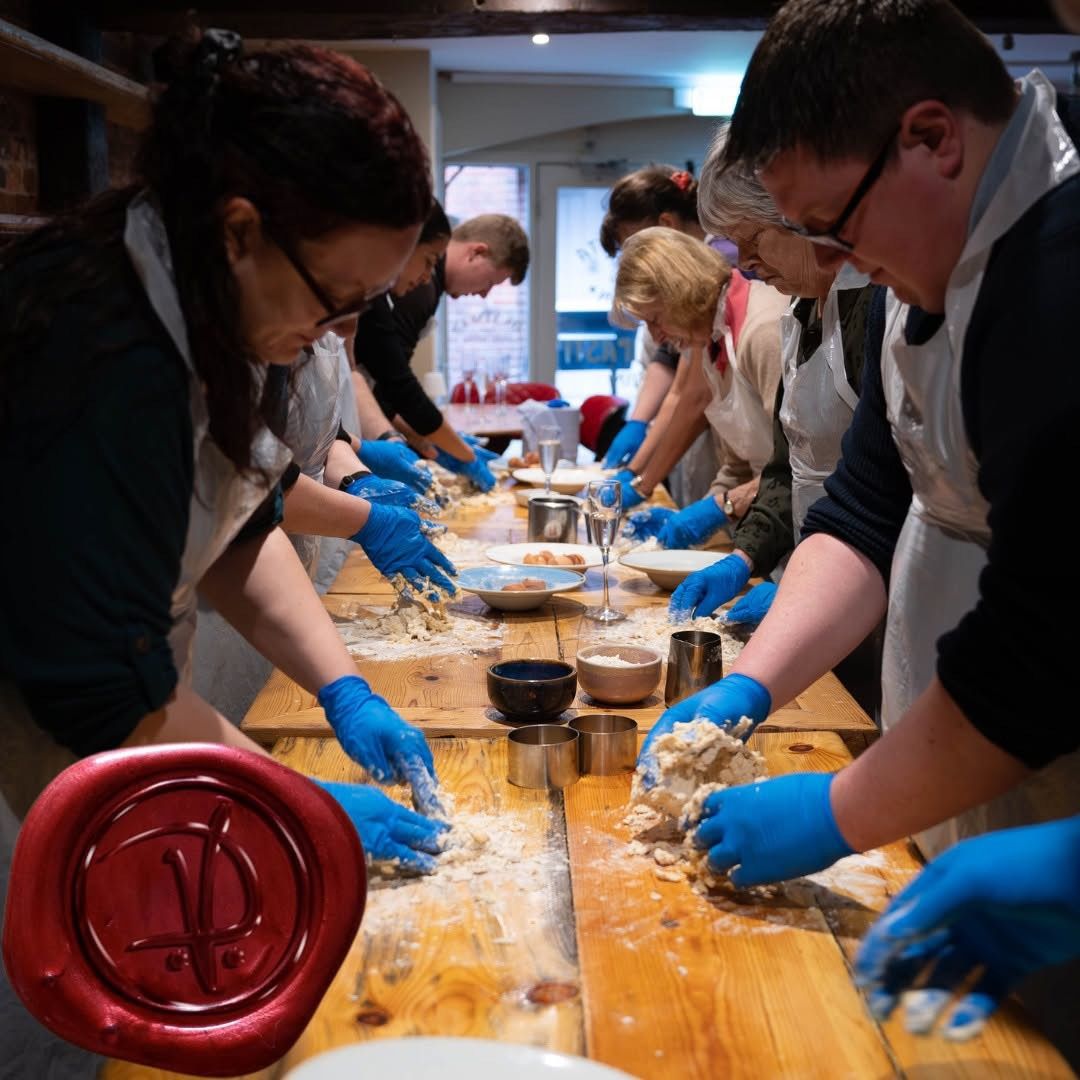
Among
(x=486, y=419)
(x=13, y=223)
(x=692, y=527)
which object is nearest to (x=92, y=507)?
(x=692, y=527)

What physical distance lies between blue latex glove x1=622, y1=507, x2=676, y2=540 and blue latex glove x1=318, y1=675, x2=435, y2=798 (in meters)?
1.89

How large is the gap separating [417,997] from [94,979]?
302 millimetres

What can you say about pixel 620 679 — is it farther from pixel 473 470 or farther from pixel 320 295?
pixel 473 470

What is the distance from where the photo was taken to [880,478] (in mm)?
1695

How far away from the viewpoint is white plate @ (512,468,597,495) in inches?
173

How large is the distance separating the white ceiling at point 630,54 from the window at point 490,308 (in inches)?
42.5

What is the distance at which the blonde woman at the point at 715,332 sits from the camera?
3.31 meters

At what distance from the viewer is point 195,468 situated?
117 centimetres

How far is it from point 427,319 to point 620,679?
3.68 metres

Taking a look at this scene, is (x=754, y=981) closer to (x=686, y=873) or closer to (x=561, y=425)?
(x=686, y=873)

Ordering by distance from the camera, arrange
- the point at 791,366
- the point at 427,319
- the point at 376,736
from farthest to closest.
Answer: the point at 427,319 → the point at 791,366 → the point at 376,736

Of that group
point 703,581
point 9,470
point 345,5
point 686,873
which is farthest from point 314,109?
point 345,5

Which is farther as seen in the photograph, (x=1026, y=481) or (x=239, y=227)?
(x=239, y=227)

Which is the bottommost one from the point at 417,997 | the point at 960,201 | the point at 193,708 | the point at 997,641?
the point at 417,997
